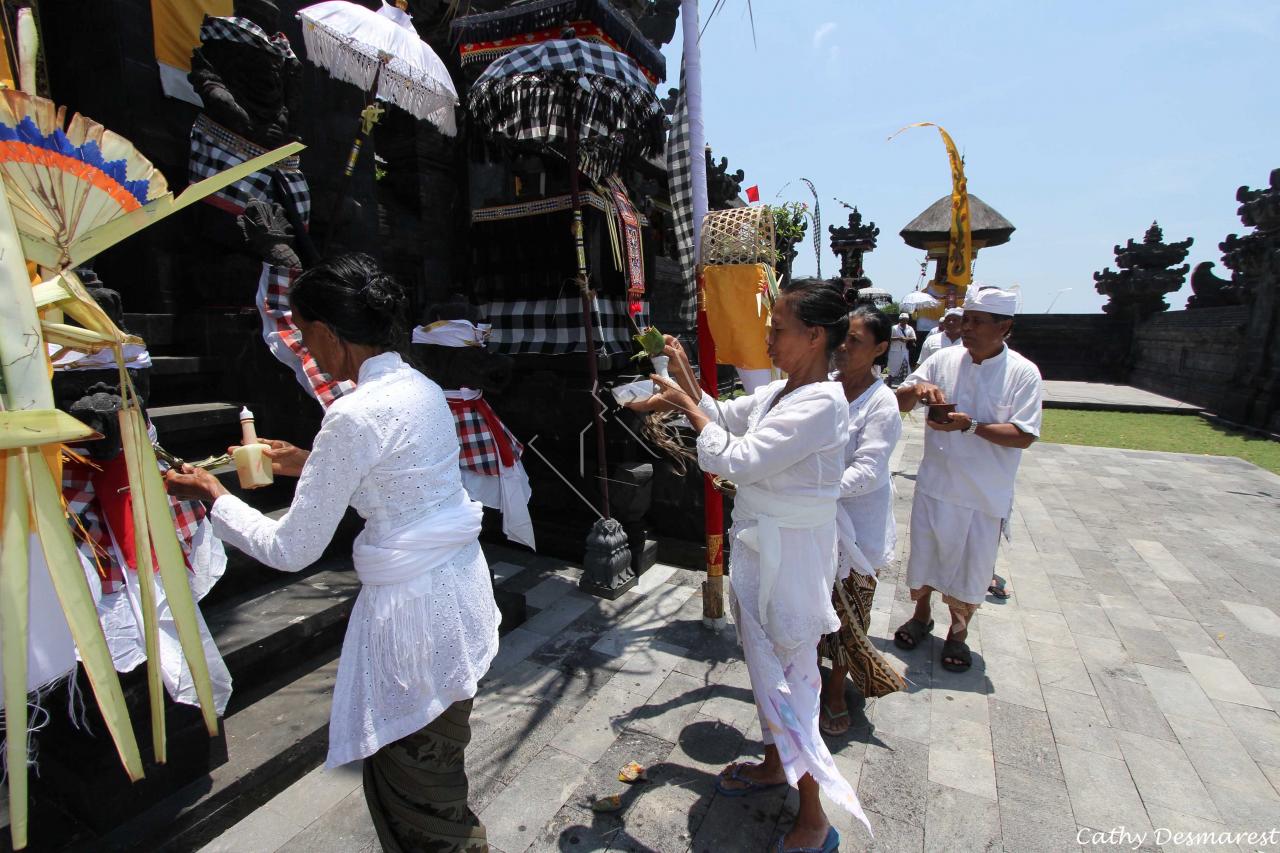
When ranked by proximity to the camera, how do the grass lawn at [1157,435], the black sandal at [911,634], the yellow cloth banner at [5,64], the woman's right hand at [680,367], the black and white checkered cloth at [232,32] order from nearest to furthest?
the yellow cloth banner at [5,64] → the woman's right hand at [680,367] → the black sandal at [911,634] → the black and white checkered cloth at [232,32] → the grass lawn at [1157,435]

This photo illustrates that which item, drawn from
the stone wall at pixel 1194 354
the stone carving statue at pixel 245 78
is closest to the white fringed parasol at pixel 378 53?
the stone carving statue at pixel 245 78

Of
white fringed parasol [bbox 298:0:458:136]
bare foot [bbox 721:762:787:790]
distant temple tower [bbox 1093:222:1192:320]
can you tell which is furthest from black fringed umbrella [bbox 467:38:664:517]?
distant temple tower [bbox 1093:222:1192:320]

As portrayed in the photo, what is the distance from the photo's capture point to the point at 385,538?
5.78 feet

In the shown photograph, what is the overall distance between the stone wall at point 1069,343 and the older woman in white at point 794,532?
21.5m

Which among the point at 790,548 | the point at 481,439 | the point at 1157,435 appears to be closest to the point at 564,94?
the point at 481,439

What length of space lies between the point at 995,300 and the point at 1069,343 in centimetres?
2139

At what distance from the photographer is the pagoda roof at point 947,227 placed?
36.7 feet

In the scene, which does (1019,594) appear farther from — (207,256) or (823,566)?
(207,256)

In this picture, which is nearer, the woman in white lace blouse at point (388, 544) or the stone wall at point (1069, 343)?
the woman in white lace blouse at point (388, 544)

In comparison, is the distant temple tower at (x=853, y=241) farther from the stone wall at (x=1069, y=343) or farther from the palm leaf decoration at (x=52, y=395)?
the palm leaf decoration at (x=52, y=395)

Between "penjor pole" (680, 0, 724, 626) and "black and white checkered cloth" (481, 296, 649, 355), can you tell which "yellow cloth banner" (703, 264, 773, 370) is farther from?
"black and white checkered cloth" (481, 296, 649, 355)

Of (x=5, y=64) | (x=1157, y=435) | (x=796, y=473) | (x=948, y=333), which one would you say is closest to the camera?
(x=5, y=64)

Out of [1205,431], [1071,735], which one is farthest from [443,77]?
[1205,431]

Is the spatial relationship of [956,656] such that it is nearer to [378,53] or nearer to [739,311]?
[739,311]
